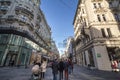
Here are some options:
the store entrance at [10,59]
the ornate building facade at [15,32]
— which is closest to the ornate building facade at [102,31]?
the ornate building facade at [15,32]

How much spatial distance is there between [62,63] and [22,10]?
23188mm

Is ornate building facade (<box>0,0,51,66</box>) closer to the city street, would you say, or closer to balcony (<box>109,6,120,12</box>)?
the city street

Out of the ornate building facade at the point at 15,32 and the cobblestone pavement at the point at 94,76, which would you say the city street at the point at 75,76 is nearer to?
the cobblestone pavement at the point at 94,76

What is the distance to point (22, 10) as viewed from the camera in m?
26.6

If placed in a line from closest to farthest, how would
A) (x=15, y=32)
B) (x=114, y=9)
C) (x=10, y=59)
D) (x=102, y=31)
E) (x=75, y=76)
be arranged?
(x=75, y=76), (x=102, y=31), (x=10, y=59), (x=114, y=9), (x=15, y=32)

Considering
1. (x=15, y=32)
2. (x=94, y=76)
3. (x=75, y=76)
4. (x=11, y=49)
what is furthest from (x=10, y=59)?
(x=94, y=76)

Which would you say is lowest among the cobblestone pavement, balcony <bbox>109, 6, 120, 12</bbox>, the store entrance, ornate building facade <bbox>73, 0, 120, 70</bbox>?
the cobblestone pavement

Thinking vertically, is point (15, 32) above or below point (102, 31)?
above

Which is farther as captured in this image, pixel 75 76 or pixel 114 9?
pixel 114 9

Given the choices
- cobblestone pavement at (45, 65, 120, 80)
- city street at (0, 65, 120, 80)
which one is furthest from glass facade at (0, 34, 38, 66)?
cobblestone pavement at (45, 65, 120, 80)

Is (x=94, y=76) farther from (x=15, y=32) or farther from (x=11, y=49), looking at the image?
(x=15, y=32)

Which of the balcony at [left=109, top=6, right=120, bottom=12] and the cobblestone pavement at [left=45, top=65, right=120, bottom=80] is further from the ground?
the balcony at [left=109, top=6, right=120, bottom=12]

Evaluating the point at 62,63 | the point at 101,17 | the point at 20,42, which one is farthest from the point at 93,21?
the point at 20,42

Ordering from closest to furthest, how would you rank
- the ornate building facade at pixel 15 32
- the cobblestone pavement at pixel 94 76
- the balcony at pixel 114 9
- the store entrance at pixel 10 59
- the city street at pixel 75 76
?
1. the city street at pixel 75 76
2. the cobblestone pavement at pixel 94 76
3. the store entrance at pixel 10 59
4. the ornate building facade at pixel 15 32
5. the balcony at pixel 114 9
